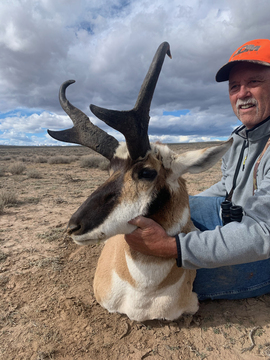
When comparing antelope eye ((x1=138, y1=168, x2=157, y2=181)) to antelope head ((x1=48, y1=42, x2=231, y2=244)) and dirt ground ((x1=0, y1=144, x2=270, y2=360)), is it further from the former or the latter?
dirt ground ((x1=0, y1=144, x2=270, y2=360))

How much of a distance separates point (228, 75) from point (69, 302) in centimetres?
404

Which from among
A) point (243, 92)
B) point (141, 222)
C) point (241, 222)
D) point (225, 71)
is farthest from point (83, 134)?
point (225, 71)

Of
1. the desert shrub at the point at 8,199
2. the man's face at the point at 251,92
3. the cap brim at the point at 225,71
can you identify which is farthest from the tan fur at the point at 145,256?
the desert shrub at the point at 8,199

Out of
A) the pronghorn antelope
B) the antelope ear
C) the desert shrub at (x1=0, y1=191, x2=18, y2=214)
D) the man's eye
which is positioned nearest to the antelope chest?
the pronghorn antelope

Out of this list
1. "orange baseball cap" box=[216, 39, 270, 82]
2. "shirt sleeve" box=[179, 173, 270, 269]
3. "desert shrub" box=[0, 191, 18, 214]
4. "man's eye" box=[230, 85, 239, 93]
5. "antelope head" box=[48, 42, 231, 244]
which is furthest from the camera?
"desert shrub" box=[0, 191, 18, 214]

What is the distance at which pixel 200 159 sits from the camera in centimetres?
224

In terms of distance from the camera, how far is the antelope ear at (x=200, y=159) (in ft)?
6.90

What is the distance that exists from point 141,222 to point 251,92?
2213 millimetres

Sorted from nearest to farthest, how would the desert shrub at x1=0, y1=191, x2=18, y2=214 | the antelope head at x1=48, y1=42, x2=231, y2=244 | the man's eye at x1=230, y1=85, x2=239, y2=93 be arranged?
the antelope head at x1=48, y1=42, x2=231, y2=244
the man's eye at x1=230, y1=85, x2=239, y2=93
the desert shrub at x1=0, y1=191, x2=18, y2=214

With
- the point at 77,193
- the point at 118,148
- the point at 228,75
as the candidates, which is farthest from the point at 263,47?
the point at 77,193

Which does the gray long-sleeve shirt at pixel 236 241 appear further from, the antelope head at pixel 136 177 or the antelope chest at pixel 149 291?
the antelope chest at pixel 149 291

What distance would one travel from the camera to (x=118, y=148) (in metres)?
2.42

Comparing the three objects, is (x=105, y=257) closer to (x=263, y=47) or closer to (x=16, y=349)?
(x=16, y=349)

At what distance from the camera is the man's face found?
9.19 ft
